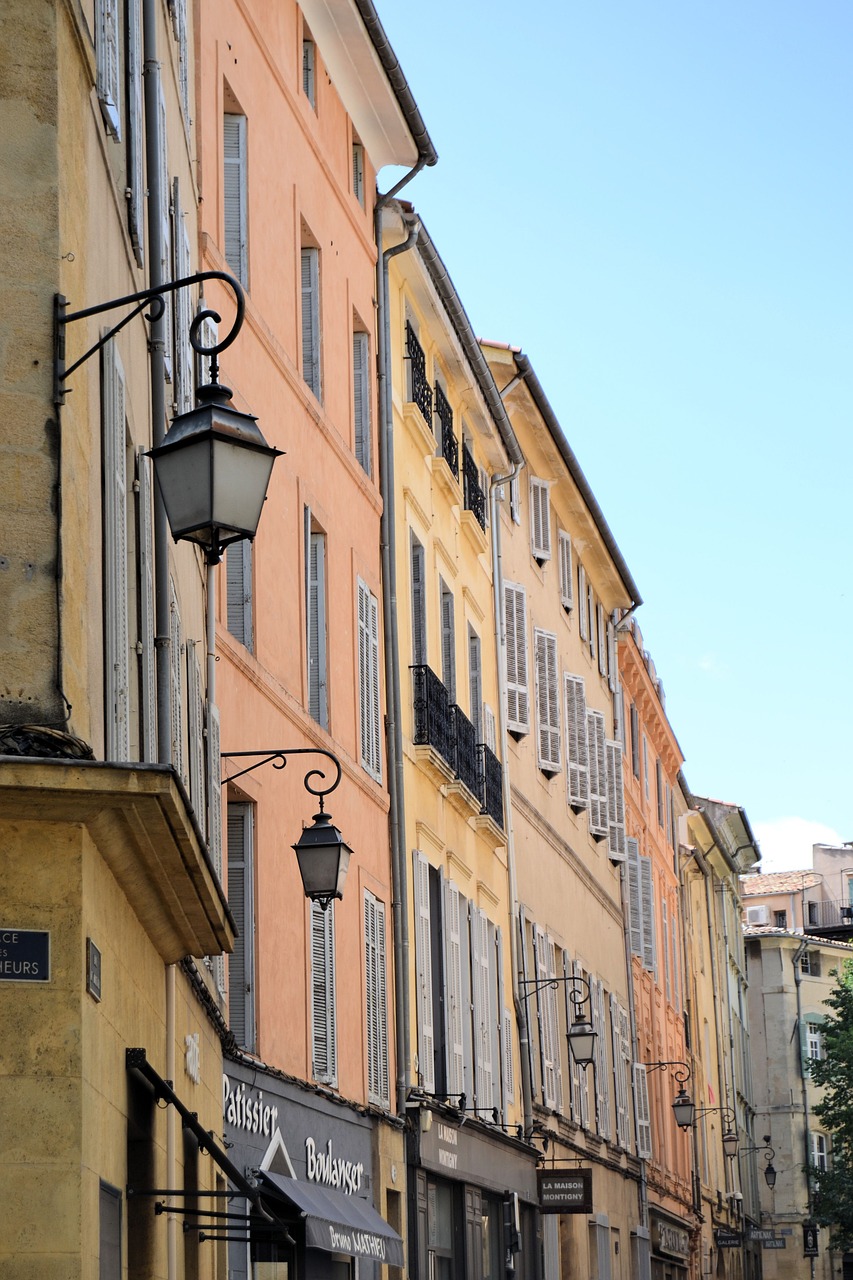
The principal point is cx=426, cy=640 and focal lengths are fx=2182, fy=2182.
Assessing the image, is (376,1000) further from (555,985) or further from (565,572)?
(565,572)

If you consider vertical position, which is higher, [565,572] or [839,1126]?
[565,572]

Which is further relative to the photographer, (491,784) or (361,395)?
(491,784)

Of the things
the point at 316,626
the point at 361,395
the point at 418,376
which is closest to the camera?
the point at 316,626

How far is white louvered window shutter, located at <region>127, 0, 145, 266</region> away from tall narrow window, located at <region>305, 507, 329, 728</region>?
23.5 feet

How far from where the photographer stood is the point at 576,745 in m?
33.7

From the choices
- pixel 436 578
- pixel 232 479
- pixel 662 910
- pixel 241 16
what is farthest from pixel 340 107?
pixel 662 910

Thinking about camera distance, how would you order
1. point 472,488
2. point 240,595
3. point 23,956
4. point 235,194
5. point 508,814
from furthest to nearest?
point 508,814
point 472,488
point 235,194
point 240,595
point 23,956

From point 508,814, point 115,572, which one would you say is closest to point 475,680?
point 508,814

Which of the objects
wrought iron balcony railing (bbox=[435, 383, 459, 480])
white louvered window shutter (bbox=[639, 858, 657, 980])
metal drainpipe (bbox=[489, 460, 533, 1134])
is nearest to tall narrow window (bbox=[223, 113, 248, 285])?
wrought iron balcony railing (bbox=[435, 383, 459, 480])

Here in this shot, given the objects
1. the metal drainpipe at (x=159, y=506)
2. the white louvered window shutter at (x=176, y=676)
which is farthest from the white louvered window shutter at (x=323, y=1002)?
the metal drainpipe at (x=159, y=506)

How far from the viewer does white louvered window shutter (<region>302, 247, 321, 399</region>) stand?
1875 cm

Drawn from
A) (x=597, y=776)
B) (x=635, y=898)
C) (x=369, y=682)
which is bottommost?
(x=369, y=682)

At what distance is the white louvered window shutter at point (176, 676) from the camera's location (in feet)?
34.4

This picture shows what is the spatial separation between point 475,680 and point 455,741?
9.58 feet
